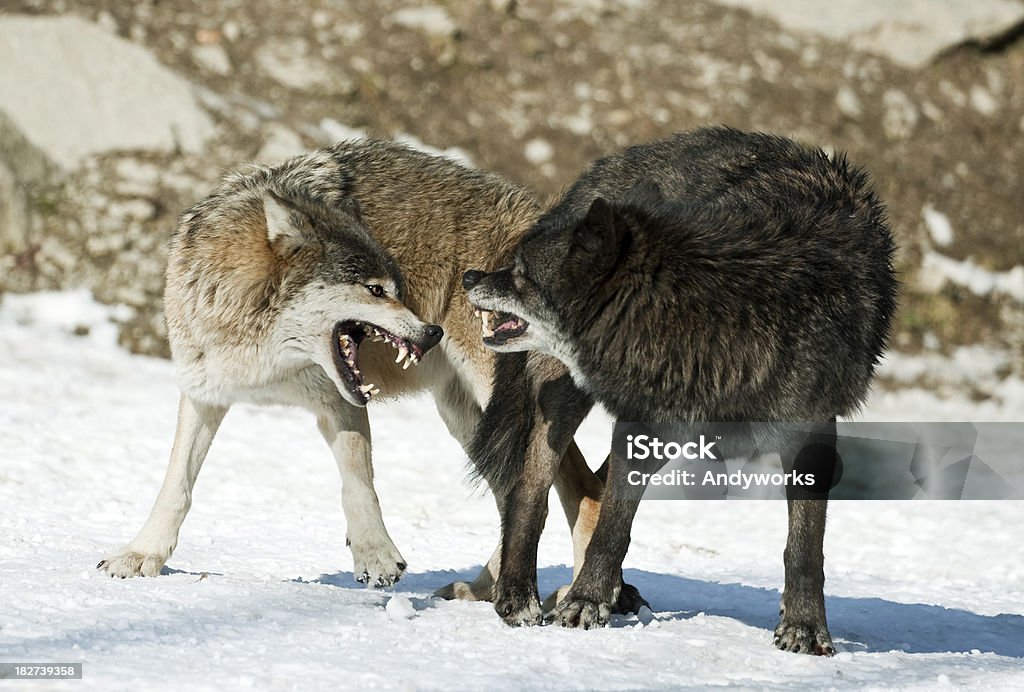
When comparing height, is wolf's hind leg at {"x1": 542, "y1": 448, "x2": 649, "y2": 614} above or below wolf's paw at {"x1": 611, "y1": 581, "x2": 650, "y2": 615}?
above

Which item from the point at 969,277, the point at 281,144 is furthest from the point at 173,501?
the point at 969,277

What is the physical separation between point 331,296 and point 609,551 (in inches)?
64.0

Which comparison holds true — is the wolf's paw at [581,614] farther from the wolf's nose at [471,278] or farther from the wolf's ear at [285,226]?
the wolf's ear at [285,226]

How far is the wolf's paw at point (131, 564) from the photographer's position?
5410 mm

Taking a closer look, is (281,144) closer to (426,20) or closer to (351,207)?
(426,20)

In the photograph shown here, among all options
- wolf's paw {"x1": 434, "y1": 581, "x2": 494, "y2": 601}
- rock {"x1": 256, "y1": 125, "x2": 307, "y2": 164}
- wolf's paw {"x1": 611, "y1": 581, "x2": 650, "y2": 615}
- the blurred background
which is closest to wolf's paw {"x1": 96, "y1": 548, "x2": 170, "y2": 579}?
wolf's paw {"x1": 434, "y1": 581, "x2": 494, "y2": 601}

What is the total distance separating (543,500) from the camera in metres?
5.32

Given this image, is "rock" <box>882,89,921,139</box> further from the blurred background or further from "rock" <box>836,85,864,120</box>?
"rock" <box>836,85,864,120</box>

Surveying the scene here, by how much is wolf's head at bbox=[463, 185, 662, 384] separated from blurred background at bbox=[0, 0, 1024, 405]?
5271mm

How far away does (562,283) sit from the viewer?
16.5 feet

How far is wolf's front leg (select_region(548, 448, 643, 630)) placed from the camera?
5098 millimetres

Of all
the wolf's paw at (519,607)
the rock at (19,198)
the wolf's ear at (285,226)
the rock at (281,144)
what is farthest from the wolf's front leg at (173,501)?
the rock at (281,144)

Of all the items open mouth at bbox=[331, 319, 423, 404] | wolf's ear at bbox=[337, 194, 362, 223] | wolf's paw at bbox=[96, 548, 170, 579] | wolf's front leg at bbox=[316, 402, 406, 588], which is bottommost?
wolf's paw at bbox=[96, 548, 170, 579]

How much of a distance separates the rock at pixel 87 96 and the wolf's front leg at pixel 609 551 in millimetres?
7650
